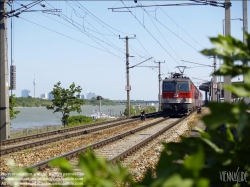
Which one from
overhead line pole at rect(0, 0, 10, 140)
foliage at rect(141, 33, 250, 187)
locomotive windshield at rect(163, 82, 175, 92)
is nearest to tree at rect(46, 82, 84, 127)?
locomotive windshield at rect(163, 82, 175, 92)

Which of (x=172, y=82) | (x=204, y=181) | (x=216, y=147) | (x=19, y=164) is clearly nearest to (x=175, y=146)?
(x=216, y=147)

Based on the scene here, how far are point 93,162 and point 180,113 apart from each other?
114ft

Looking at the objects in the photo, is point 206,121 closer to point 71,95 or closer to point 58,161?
point 58,161

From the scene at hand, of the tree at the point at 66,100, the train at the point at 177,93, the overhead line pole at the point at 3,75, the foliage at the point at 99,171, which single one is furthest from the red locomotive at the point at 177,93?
the foliage at the point at 99,171

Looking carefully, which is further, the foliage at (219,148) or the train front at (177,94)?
the train front at (177,94)

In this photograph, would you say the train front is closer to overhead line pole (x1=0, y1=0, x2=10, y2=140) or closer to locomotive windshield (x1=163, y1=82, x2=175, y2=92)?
locomotive windshield (x1=163, y1=82, x2=175, y2=92)

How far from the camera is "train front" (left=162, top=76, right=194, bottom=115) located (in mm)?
33844

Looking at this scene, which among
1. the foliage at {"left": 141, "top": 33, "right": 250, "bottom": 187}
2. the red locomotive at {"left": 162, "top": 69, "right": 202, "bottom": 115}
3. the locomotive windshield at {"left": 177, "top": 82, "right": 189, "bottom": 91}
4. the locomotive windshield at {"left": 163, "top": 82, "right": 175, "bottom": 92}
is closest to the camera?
the foliage at {"left": 141, "top": 33, "right": 250, "bottom": 187}

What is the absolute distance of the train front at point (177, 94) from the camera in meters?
33.8

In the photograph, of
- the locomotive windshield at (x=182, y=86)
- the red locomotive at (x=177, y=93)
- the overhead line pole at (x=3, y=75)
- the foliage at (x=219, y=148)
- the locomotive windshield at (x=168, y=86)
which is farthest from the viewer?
the locomotive windshield at (x=168, y=86)

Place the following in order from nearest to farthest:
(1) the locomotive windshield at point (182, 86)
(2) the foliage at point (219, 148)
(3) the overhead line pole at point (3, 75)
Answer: (2) the foliage at point (219, 148)
(3) the overhead line pole at point (3, 75)
(1) the locomotive windshield at point (182, 86)

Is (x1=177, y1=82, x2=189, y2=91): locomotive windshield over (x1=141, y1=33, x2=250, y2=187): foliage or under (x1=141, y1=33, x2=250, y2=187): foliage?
over

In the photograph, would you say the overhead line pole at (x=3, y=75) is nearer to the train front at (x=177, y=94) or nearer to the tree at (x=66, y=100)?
the tree at (x=66, y=100)

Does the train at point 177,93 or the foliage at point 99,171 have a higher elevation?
the train at point 177,93
